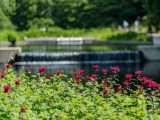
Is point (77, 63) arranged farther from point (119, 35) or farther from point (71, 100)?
point (71, 100)

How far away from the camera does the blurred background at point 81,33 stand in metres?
24.0

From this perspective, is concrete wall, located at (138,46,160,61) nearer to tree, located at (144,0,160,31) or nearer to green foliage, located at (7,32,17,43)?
tree, located at (144,0,160,31)

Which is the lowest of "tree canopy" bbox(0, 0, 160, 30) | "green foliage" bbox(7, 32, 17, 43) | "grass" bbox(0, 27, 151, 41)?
"grass" bbox(0, 27, 151, 41)

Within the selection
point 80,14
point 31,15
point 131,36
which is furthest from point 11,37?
point 80,14

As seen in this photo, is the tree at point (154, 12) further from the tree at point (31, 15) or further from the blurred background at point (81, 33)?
the tree at point (31, 15)

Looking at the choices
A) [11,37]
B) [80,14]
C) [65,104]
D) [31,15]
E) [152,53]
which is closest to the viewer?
[65,104]

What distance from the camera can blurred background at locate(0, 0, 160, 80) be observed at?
23969mm

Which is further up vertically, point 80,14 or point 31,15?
point 31,15

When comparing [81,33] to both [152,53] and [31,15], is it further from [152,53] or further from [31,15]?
[152,53]

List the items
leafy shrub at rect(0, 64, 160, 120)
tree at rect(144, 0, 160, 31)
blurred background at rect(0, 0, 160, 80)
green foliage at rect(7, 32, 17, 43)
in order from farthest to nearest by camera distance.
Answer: green foliage at rect(7, 32, 17, 43) → tree at rect(144, 0, 160, 31) → blurred background at rect(0, 0, 160, 80) → leafy shrub at rect(0, 64, 160, 120)

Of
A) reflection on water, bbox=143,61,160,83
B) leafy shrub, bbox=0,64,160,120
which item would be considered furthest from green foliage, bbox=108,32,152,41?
leafy shrub, bbox=0,64,160,120

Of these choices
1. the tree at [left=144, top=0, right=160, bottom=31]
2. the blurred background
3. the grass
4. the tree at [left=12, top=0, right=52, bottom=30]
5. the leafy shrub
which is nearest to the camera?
the leafy shrub

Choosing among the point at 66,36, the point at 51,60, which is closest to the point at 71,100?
the point at 51,60

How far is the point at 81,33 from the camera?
45094 millimetres
